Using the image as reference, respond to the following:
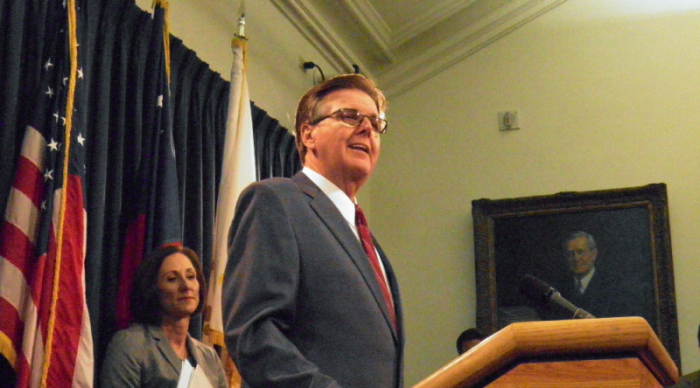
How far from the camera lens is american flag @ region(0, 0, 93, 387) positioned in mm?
2697

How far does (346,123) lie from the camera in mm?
1939

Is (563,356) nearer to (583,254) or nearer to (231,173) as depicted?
(231,173)

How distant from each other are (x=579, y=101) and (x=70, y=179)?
401 cm

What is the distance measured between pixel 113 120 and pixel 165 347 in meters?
1.04

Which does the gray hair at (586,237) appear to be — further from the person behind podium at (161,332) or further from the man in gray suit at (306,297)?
the man in gray suit at (306,297)

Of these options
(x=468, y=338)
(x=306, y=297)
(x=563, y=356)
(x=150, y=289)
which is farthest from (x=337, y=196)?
(x=468, y=338)

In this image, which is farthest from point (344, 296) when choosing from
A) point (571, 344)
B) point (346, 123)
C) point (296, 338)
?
point (571, 344)

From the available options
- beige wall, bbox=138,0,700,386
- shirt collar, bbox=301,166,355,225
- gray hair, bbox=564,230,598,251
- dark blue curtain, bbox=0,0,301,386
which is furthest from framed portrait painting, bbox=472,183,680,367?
shirt collar, bbox=301,166,355,225

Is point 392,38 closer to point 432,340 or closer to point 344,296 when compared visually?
point 432,340

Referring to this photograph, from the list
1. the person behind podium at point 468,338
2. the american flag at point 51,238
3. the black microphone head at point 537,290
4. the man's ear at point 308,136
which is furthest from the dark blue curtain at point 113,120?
the person behind podium at point 468,338

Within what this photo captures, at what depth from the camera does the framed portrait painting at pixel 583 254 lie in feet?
17.8

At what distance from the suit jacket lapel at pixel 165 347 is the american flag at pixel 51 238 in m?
0.22

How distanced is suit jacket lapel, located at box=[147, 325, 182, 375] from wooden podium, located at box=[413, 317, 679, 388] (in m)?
2.14

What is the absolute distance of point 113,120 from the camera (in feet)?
11.4
